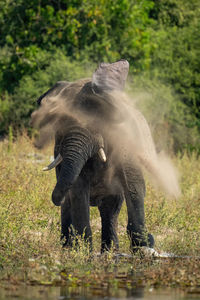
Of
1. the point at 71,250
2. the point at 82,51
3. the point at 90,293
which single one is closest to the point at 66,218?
the point at 71,250

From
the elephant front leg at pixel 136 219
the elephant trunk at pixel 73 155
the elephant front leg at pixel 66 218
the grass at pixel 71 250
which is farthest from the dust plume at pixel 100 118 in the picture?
the grass at pixel 71 250

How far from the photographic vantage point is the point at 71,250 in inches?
303

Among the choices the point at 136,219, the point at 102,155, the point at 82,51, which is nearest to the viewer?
the point at 102,155

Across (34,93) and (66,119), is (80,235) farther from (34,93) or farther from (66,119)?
(34,93)

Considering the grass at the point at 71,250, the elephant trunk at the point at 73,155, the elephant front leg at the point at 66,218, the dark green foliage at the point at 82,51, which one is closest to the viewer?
the grass at the point at 71,250

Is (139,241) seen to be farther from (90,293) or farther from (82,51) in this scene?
(82,51)

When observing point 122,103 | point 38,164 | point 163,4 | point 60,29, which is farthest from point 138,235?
point 163,4

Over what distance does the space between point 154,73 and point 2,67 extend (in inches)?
179

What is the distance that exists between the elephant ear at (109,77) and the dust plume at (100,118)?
0.19 ft

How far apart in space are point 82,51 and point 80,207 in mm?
13925

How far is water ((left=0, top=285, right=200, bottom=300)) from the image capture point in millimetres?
5668

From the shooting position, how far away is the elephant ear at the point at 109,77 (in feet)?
24.7

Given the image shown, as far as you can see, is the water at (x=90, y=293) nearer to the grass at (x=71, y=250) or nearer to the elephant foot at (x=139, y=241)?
the grass at (x=71, y=250)

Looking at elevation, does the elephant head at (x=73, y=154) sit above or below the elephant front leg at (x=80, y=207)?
above
